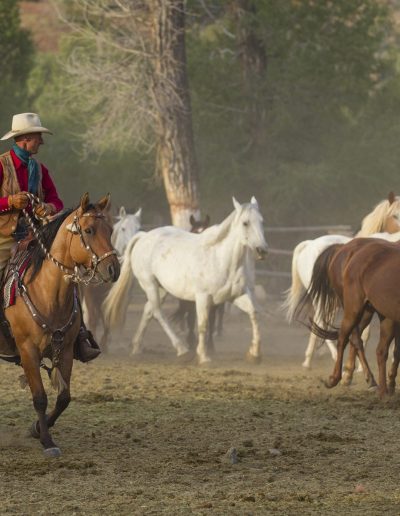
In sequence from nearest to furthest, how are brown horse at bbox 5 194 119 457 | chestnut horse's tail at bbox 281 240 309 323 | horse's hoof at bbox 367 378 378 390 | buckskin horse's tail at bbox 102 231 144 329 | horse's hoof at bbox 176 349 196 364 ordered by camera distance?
brown horse at bbox 5 194 119 457 → horse's hoof at bbox 367 378 378 390 → chestnut horse's tail at bbox 281 240 309 323 → horse's hoof at bbox 176 349 196 364 → buckskin horse's tail at bbox 102 231 144 329

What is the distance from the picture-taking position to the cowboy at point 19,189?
8086 mm

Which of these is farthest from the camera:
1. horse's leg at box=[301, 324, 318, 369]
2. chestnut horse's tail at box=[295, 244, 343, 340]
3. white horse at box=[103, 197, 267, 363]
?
white horse at box=[103, 197, 267, 363]

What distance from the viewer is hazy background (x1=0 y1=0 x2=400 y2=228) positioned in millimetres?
23750

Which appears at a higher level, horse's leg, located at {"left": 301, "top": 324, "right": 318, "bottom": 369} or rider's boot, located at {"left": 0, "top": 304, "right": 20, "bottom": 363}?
rider's boot, located at {"left": 0, "top": 304, "right": 20, "bottom": 363}

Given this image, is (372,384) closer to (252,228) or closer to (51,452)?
(252,228)

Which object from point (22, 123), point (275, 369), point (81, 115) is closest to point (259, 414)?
point (22, 123)

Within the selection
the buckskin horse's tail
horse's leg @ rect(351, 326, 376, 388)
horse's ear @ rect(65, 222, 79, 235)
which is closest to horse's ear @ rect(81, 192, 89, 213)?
horse's ear @ rect(65, 222, 79, 235)

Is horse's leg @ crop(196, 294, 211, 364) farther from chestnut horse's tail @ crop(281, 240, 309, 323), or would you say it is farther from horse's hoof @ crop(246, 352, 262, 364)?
chestnut horse's tail @ crop(281, 240, 309, 323)

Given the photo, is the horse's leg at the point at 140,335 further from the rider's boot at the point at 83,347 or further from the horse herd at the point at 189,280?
the rider's boot at the point at 83,347

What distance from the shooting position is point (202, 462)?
752 centimetres

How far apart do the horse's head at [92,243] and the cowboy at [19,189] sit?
1.39ft

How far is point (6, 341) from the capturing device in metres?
8.16

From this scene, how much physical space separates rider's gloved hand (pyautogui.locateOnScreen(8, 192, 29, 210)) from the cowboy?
0.16 ft

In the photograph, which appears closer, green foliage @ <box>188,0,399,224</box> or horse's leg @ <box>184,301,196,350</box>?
horse's leg @ <box>184,301,196,350</box>
